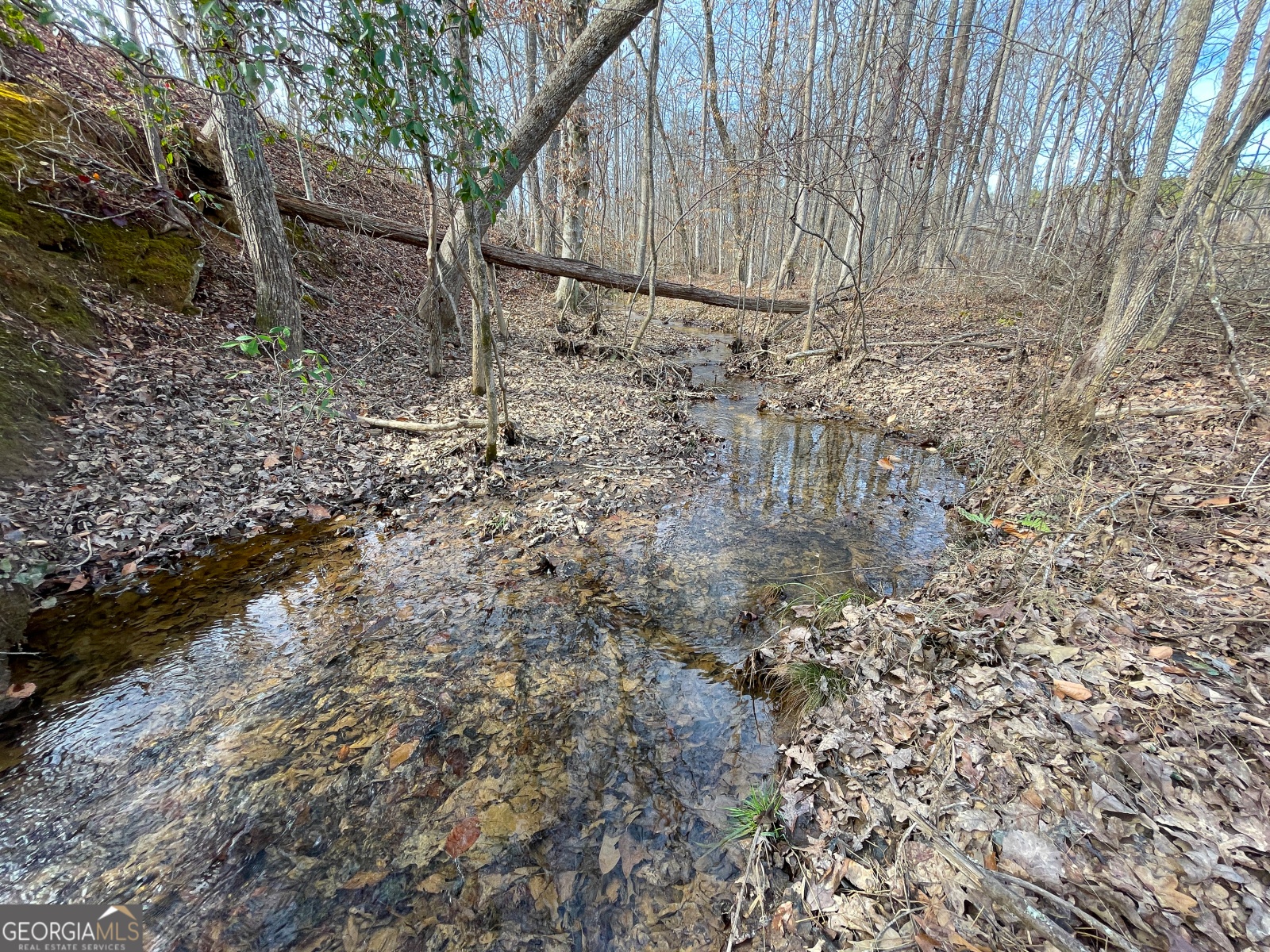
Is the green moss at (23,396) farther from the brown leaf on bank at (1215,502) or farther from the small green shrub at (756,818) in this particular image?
the brown leaf on bank at (1215,502)

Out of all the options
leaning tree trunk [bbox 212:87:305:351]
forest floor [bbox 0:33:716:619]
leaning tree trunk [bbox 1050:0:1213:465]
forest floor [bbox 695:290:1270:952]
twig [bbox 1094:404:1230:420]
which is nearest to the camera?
forest floor [bbox 695:290:1270:952]

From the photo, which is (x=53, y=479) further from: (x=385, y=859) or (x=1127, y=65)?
(x=1127, y=65)

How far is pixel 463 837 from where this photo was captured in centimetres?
234

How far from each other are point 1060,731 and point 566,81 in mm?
7772

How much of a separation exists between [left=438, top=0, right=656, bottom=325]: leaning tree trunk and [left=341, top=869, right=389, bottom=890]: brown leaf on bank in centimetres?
525

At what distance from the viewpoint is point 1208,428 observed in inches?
190

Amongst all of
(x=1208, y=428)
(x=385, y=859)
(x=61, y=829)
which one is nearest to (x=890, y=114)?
(x=1208, y=428)

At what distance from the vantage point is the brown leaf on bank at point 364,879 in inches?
84.7

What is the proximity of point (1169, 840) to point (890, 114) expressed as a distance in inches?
449

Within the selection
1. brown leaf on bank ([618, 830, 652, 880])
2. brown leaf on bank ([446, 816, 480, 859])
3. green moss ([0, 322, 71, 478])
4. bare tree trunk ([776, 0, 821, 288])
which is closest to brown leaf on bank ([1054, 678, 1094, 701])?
brown leaf on bank ([618, 830, 652, 880])

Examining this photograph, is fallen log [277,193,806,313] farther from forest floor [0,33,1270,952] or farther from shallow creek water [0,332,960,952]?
shallow creek water [0,332,960,952]

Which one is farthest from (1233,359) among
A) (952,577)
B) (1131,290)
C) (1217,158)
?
(952,577)

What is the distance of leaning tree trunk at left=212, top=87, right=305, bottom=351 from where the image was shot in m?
6.27

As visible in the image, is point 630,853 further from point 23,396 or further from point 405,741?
point 23,396
